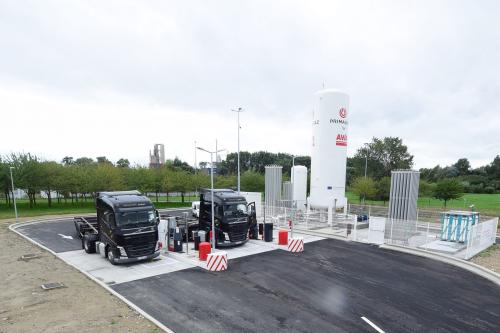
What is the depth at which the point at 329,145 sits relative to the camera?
926 inches

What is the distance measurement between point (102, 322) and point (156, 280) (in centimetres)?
377

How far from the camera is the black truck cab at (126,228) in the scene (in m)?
13.8

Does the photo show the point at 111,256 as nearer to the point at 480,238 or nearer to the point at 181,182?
the point at 480,238

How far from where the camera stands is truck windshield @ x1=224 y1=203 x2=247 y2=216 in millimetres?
17719

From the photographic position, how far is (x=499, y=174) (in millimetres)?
87500

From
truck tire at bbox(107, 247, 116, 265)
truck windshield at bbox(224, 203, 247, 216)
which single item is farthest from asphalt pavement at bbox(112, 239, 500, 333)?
truck windshield at bbox(224, 203, 247, 216)

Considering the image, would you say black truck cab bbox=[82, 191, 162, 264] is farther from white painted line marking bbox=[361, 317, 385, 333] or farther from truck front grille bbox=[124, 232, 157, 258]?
white painted line marking bbox=[361, 317, 385, 333]

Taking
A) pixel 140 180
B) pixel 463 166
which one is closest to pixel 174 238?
pixel 140 180

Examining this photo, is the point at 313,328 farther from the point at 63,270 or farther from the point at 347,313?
the point at 63,270

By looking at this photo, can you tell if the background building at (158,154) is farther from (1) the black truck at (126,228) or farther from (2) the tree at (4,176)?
(1) the black truck at (126,228)

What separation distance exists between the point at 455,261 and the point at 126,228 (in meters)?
16.9

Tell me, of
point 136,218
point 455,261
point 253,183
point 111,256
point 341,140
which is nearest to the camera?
point 111,256

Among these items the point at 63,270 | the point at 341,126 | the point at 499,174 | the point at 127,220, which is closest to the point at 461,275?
the point at 341,126

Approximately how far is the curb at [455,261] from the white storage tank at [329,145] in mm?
6659
